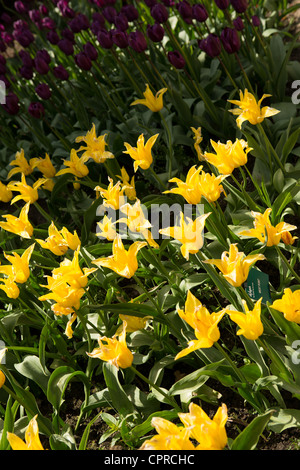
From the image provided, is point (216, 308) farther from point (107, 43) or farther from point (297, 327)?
point (107, 43)

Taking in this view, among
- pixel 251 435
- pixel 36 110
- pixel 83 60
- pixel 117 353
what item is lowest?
pixel 251 435

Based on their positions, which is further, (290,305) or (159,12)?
(159,12)

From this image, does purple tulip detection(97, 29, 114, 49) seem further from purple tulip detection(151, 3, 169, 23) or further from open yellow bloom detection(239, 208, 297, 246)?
open yellow bloom detection(239, 208, 297, 246)

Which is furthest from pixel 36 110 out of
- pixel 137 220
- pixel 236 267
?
pixel 236 267

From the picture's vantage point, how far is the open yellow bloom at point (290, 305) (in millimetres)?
1604

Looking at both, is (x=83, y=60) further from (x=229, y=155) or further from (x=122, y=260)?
(x=122, y=260)

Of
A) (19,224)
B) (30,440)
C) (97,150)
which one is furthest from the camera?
(97,150)

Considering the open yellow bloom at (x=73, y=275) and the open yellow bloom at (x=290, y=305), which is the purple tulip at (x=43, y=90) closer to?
the open yellow bloom at (x=73, y=275)

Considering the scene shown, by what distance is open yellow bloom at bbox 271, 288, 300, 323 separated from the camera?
1.60 m

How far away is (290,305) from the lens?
5.28ft

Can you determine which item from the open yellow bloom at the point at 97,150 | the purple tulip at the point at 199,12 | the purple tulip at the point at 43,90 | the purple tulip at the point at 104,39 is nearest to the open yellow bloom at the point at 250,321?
the open yellow bloom at the point at 97,150

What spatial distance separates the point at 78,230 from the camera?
10.5 ft

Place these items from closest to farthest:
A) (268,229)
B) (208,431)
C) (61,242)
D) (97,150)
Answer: (208,431), (268,229), (61,242), (97,150)
